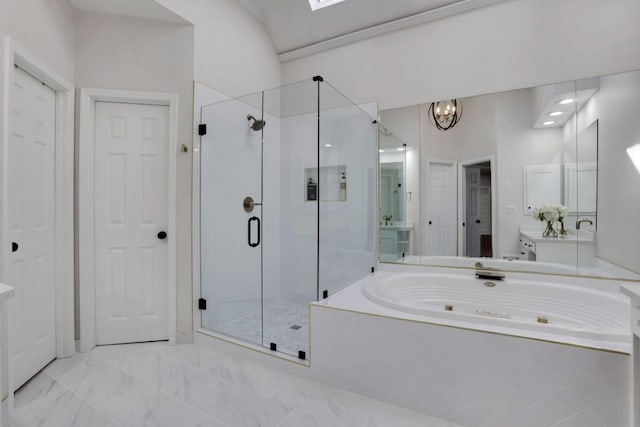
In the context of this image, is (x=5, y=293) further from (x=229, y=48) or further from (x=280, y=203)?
(x=229, y=48)

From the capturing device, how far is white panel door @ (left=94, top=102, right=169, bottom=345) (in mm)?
2426

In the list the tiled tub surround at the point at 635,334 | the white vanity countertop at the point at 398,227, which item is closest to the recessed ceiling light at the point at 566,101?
the white vanity countertop at the point at 398,227

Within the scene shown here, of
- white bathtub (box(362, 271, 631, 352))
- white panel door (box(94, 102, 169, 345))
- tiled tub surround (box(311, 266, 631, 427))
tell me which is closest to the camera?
tiled tub surround (box(311, 266, 631, 427))

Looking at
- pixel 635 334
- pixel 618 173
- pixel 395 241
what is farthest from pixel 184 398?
pixel 618 173

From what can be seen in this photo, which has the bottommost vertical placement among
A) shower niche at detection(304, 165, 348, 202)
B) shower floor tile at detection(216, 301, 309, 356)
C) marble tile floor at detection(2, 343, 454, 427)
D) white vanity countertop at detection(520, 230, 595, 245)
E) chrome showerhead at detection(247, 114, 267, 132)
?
marble tile floor at detection(2, 343, 454, 427)

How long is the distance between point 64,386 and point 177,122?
1.94 metres

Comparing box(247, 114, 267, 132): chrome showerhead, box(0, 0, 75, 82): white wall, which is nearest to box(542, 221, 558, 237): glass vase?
box(247, 114, 267, 132): chrome showerhead

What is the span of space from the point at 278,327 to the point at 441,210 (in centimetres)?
171

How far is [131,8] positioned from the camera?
2299mm

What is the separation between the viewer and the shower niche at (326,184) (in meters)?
2.50

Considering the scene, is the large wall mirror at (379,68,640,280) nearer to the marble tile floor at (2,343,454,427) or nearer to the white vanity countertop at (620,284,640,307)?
the white vanity countertop at (620,284,640,307)

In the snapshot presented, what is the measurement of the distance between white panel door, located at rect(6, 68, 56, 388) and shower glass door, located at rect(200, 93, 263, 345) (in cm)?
101

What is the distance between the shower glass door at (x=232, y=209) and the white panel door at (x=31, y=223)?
1.01m

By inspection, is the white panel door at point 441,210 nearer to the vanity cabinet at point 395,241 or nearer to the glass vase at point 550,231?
the vanity cabinet at point 395,241
